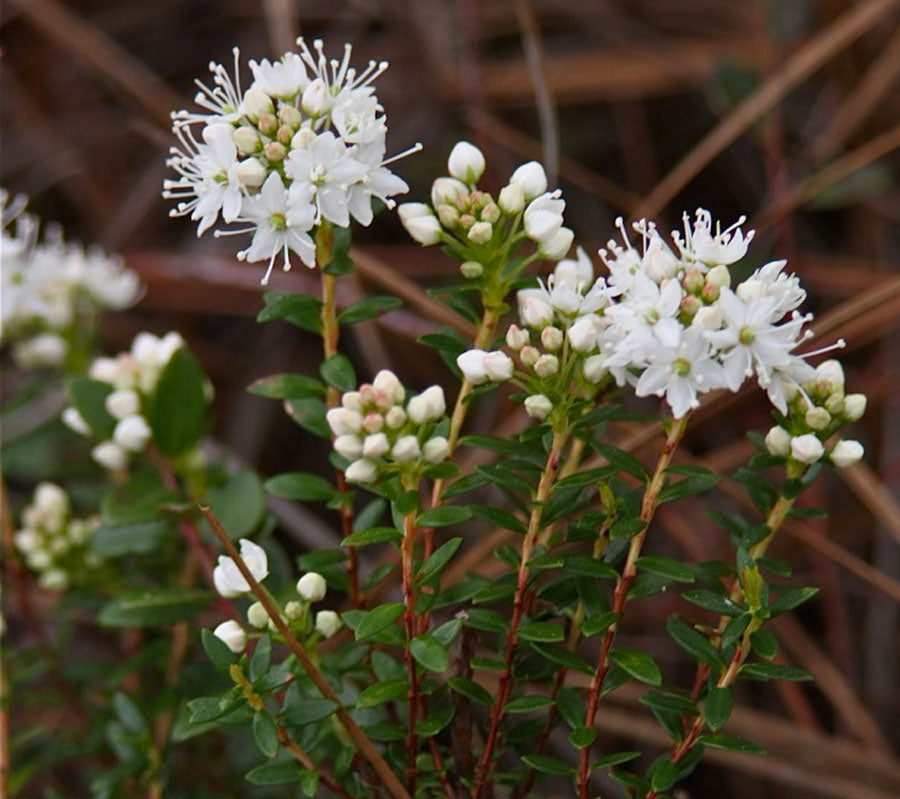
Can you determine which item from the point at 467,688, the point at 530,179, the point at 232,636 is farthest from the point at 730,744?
the point at 530,179

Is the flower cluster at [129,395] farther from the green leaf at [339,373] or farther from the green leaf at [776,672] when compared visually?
the green leaf at [776,672]

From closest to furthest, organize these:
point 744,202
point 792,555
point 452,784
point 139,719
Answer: point 452,784
point 139,719
point 792,555
point 744,202

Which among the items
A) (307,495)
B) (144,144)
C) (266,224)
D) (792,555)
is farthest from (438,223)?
(144,144)

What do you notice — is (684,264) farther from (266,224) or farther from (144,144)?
(144,144)

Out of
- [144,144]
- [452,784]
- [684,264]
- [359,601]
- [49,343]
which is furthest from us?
[144,144]

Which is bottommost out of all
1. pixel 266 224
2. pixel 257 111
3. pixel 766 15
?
pixel 266 224

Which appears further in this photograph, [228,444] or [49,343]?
[228,444]

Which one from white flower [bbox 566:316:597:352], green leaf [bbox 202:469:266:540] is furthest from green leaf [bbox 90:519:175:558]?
white flower [bbox 566:316:597:352]

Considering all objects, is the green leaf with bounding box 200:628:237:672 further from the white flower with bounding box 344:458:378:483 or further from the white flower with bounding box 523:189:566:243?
the white flower with bounding box 523:189:566:243
